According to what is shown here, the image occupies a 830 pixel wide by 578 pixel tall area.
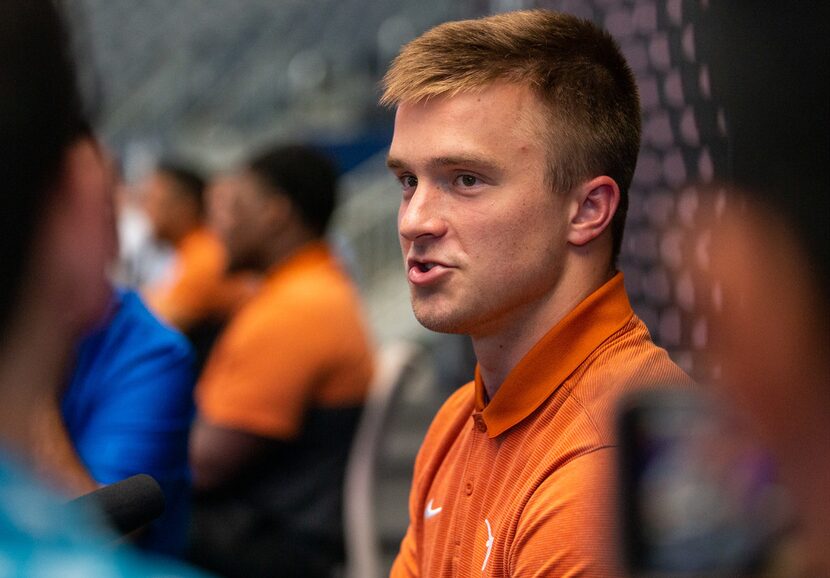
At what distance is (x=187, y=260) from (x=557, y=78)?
426 centimetres

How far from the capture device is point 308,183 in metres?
3.66

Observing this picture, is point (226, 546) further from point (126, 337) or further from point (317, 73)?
point (317, 73)

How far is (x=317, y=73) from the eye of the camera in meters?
11.2

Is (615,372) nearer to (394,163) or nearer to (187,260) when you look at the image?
(394,163)

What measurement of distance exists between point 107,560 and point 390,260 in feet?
27.5

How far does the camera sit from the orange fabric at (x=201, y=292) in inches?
200

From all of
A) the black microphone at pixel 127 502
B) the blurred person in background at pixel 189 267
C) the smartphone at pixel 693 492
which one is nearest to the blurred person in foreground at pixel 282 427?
the blurred person in background at pixel 189 267

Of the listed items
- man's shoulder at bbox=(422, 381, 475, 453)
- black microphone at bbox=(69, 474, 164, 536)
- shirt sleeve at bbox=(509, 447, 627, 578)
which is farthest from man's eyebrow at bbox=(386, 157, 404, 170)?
black microphone at bbox=(69, 474, 164, 536)

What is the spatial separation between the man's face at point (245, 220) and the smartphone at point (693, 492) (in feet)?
10.5

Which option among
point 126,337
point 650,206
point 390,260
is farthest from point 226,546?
point 390,260

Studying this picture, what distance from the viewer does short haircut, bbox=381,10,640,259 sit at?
58.6 inches

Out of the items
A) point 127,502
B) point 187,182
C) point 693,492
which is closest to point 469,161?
point 127,502

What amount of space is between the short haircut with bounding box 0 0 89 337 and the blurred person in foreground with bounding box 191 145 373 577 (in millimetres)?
2458

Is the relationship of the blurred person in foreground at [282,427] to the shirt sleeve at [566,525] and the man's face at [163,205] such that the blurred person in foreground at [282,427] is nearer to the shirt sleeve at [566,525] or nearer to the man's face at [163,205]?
the shirt sleeve at [566,525]
